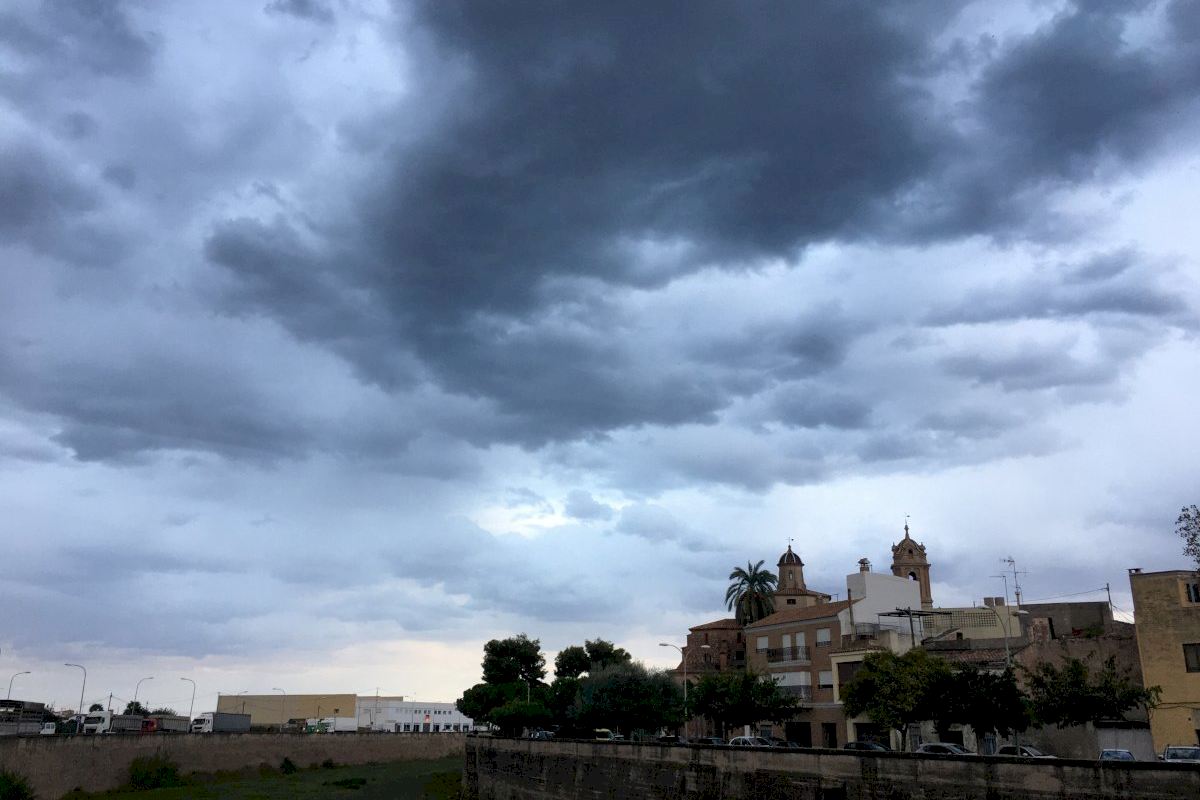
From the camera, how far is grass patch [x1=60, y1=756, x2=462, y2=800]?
7706 cm

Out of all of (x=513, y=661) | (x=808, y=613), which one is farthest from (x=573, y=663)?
(x=808, y=613)

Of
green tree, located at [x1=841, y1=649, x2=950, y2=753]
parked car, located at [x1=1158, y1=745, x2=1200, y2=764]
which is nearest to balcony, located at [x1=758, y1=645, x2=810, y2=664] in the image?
green tree, located at [x1=841, y1=649, x2=950, y2=753]

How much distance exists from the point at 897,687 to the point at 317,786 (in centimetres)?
6153

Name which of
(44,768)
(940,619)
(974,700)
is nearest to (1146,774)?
(974,700)

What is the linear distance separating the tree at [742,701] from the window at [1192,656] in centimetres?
2726

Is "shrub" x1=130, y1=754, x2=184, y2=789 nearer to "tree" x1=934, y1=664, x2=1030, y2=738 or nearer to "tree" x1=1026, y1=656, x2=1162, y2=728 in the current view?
"tree" x1=934, y1=664, x2=1030, y2=738

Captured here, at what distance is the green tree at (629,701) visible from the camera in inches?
2953

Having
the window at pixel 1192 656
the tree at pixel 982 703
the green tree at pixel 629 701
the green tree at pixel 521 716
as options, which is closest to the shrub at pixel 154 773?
the green tree at pixel 521 716

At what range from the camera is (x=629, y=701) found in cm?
7475

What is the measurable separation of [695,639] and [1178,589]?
58.4m

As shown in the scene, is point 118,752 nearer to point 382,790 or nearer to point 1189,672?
point 382,790

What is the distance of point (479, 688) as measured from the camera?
425 feet

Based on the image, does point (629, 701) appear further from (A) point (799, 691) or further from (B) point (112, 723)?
(B) point (112, 723)

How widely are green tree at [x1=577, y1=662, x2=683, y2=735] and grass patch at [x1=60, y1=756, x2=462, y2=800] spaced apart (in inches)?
541
